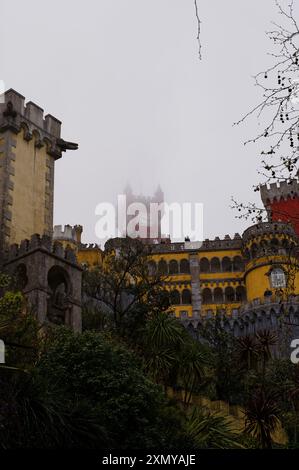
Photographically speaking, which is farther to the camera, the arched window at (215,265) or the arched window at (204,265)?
the arched window at (204,265)

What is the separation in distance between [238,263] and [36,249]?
133 feet

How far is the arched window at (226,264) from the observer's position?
203ft

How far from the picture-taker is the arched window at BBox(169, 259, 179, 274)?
204 feet

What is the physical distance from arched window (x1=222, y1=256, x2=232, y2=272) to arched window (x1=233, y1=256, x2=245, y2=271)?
18.2 inches

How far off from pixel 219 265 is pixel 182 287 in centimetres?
408

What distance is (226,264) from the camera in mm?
62156

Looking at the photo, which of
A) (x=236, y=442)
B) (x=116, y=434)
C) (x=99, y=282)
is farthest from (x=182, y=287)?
(x=116, y=434)

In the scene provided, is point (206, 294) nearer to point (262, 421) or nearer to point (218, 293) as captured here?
point (218, 293)

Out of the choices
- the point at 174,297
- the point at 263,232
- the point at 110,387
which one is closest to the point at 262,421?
the point at 110,387

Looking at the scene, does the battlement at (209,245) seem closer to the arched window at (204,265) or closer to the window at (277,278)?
the arched window at (204,265)

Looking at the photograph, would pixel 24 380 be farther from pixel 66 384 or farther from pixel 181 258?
pixel 181 258

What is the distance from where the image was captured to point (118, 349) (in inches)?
669

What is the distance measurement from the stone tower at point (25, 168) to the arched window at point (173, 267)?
3388cm

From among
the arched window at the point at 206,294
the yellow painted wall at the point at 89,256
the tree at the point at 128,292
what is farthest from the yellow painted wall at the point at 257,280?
the tree at the point at 128,292
